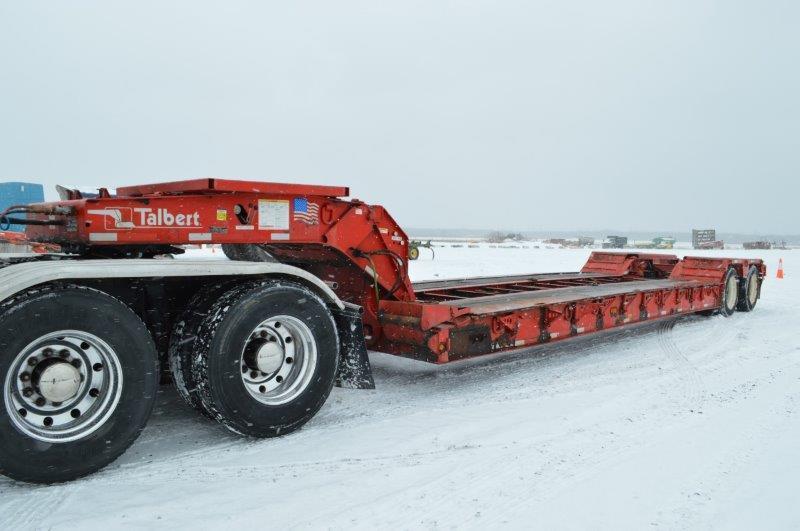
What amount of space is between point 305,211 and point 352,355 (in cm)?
125

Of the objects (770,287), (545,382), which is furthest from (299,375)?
(770,287)

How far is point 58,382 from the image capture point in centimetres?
325

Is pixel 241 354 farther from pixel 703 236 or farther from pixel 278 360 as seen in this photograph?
pixel 703 236

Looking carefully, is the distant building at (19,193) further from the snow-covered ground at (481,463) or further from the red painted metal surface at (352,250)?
the snow-covered ground at (481,463)

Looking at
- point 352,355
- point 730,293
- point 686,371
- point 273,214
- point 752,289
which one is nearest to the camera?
point 352,355

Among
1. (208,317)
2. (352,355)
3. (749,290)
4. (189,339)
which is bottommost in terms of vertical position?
(749,290)

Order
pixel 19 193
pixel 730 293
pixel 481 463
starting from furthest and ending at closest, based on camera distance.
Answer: pixel 19 193, pixel 730 293, pixel 481 463

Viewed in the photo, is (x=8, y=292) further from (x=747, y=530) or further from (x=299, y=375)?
(x=747, y=530)

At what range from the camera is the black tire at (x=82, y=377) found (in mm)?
3078

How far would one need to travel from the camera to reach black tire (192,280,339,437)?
3809mm

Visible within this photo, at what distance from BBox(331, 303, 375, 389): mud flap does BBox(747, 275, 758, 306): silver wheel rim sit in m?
9.08


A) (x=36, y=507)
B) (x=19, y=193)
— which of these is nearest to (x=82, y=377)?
(x=36, y=507)

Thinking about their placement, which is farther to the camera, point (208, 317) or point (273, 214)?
point (273, 214)

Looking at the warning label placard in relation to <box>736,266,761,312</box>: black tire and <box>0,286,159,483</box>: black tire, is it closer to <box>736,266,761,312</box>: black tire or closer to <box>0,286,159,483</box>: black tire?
<box>0,286,159,483</box>: black tire
